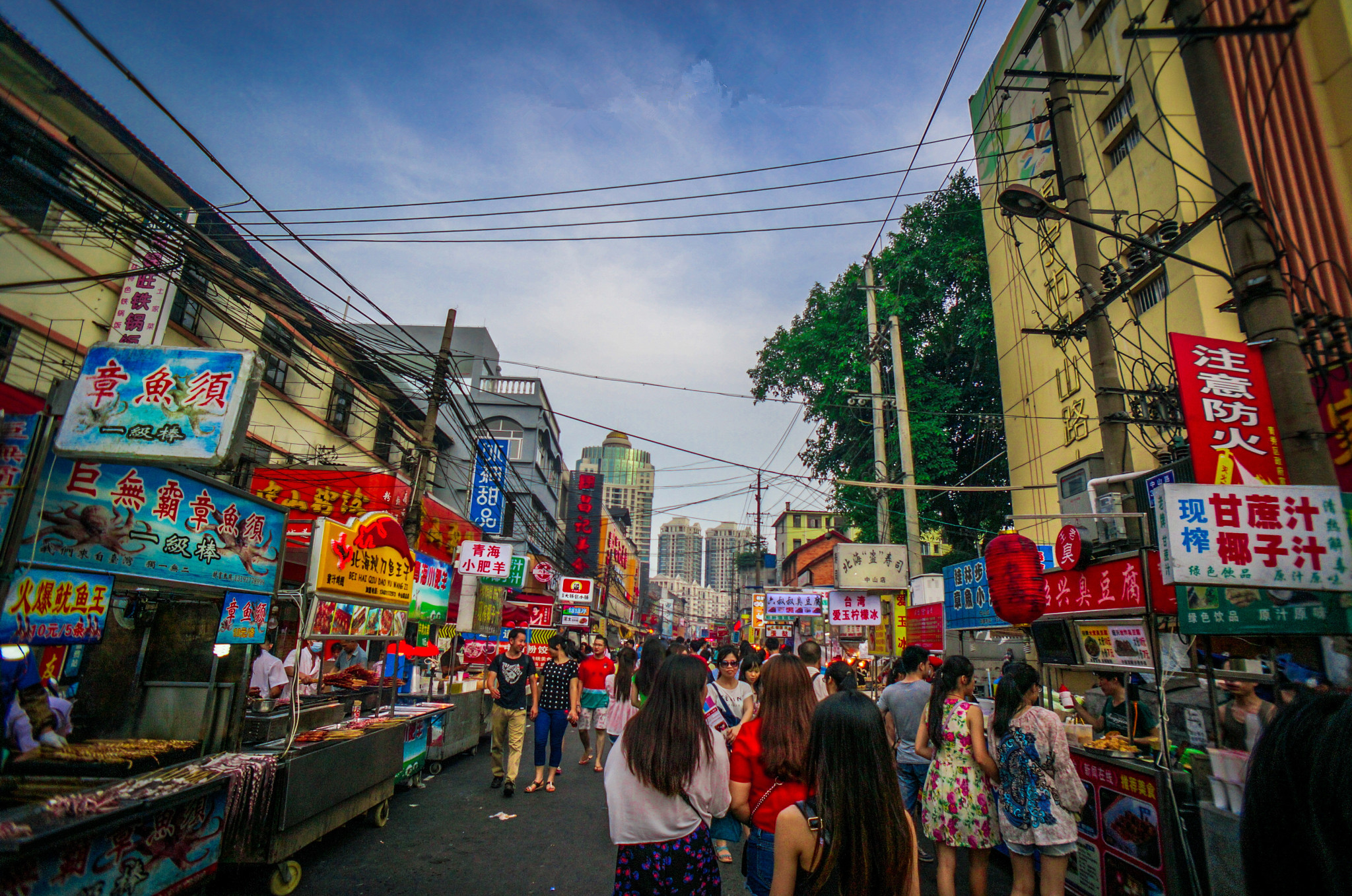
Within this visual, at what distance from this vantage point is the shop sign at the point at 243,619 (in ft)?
18.0

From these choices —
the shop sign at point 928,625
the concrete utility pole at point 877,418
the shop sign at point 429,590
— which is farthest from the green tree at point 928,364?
the shop sign at point 429,590

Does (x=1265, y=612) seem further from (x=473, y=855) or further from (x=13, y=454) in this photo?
(x=13, y=454)

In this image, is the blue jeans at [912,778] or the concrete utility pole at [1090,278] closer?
→ the blue jeans at [912,778]

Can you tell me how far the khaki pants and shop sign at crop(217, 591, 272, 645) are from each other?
323 centimetres

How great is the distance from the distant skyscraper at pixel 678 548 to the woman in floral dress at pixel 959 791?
105 meters

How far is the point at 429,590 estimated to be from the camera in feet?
31.1

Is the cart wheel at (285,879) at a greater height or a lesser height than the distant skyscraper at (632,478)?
lesser

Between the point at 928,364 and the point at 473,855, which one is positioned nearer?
the point at 473,855

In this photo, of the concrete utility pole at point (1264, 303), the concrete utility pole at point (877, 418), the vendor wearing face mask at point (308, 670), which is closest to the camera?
the concrete utility pole at point (1264, 303)

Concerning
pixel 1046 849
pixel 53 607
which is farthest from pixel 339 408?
pixel 1046 849

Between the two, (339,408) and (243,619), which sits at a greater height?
(339,408)

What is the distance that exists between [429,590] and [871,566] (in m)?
9.41

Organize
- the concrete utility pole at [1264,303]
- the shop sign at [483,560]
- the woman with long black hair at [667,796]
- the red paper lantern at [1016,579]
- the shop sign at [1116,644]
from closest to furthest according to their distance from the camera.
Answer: the woman with long black hair at [667,796] → the concrete utility pole at [1264,303] → the shop sign at [1116,644] → the red paper lantern at [1016,579] → the shop sign at [483,560]

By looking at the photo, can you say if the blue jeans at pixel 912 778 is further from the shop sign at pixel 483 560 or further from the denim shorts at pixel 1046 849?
the shop sign at pixel 483 560
